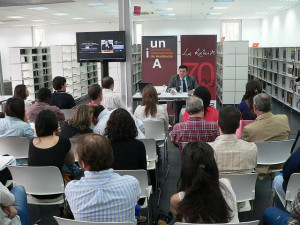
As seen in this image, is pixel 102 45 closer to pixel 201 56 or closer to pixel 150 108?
pixel 150 108

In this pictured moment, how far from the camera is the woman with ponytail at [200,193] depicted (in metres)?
1.65

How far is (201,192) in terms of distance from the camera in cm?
167

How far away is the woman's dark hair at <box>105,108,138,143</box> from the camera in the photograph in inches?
114

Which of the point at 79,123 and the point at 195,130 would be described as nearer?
the point at 195,130

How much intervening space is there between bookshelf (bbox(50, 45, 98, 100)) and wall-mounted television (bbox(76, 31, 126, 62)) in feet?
14.9

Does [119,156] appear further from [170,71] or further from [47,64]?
[47,64]

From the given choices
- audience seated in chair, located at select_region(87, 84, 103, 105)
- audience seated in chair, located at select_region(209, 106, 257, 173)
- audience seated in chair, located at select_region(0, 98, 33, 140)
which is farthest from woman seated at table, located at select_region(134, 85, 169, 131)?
audience seated in chair, located at select_region(209, 106, 257, 173)

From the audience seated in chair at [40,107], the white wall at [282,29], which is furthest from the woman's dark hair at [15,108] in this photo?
the white wall at [282,29]

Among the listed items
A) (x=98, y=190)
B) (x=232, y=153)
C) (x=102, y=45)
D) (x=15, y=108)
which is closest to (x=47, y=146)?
(x=15, y=108)

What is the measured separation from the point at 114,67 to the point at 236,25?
976cm

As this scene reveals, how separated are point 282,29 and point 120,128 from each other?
43.3 ft

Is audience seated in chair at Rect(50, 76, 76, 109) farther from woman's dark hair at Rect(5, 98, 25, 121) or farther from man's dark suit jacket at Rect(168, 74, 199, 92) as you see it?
man's dark suit jacket at Rect(168, 74, 199, 92)

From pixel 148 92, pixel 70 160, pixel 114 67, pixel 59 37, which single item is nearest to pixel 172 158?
pixel 148 92

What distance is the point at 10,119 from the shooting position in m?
3.74
